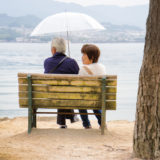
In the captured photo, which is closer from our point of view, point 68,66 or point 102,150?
point 102,150

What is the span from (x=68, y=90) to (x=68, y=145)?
82 centimetres

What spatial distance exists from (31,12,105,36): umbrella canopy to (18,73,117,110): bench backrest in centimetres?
177

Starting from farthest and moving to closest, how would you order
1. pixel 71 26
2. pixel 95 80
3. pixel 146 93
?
1. pixel 71 26
2. pixel 95 80
3. pixel 146 93

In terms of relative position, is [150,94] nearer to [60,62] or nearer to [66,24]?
[60,62]

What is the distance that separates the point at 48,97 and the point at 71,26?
80.0 inches

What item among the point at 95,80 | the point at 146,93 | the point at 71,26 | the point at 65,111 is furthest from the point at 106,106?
the point at 71,26

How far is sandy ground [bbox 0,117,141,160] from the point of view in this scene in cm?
549

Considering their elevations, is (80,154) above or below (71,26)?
below

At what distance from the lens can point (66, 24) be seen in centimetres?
809

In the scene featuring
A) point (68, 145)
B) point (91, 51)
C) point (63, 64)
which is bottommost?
point (68, 145)

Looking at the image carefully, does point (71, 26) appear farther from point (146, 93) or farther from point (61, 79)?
point (146, 93)

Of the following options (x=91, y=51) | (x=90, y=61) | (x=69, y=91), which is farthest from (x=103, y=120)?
(x=91, y=51)

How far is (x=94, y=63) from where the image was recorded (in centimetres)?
684

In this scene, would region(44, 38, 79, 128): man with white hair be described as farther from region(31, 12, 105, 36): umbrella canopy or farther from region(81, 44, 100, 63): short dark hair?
region(31, 12, 105, 36): umbrella canopy
